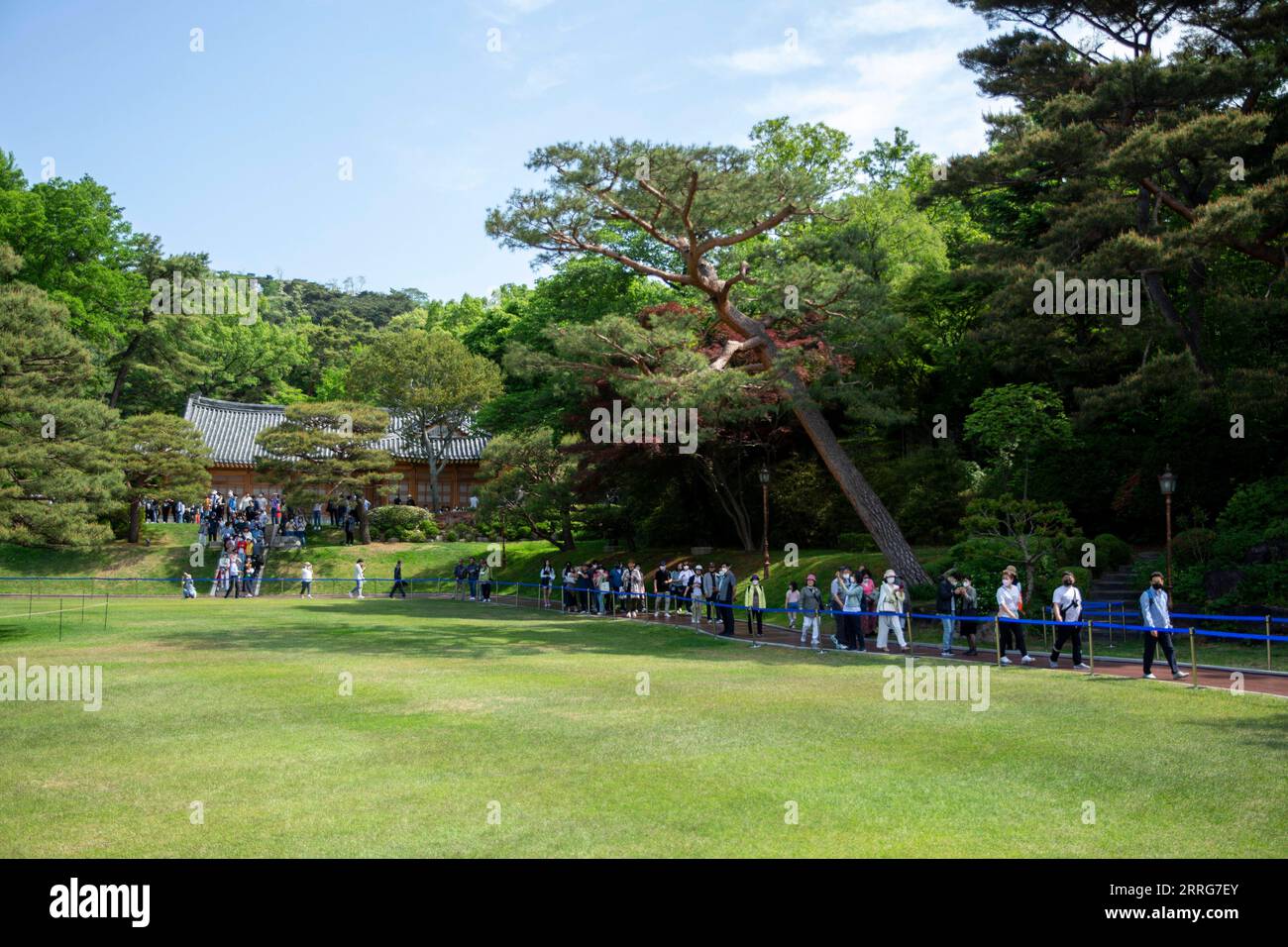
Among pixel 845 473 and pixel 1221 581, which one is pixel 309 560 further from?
pixel 1221 581

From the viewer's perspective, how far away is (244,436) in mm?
55594

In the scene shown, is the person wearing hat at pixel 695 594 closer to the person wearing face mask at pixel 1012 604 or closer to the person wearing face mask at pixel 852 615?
the person wearing face mask at pixel 852 615

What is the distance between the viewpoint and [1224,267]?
92.2 feet

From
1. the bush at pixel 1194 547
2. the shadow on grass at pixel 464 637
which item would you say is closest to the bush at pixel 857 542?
the shadow on grass at pixel 464 637

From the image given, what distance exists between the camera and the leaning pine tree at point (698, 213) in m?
23.4

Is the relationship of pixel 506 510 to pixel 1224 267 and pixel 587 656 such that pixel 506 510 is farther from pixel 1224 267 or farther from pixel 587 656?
pixel 1224 267

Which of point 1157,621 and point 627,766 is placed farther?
point 1157,621

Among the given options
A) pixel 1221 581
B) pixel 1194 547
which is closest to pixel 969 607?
pixel 1221 581

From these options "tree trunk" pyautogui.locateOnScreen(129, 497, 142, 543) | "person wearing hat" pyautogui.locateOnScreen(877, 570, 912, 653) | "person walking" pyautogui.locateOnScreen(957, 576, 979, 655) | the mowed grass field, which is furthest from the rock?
"tree trunk" pyautogui.locateOnScreen(129, 497, 142, 543)

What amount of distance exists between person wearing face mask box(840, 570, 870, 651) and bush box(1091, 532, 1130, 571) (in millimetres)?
8256

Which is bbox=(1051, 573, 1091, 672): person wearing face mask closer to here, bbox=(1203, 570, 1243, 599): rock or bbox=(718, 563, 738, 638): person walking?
bbox=(1203, 570, 1243, 599): rock

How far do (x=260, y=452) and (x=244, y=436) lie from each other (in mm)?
3443

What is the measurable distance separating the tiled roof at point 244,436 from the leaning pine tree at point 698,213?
28110mm

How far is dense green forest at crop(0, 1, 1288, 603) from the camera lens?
2198cm
